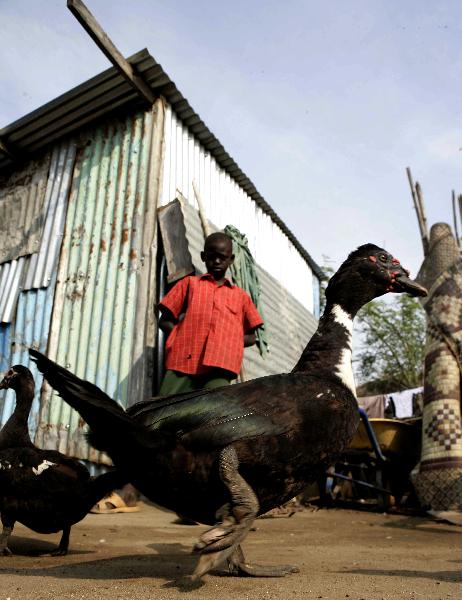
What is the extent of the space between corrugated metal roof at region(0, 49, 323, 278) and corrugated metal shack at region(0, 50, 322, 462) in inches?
0.6

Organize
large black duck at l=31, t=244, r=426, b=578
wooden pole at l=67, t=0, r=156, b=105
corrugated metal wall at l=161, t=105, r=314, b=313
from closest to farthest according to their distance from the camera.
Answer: large black duck at l=31, t=244, r=426, b=578 → wooden pole at l=67, t=0, r=156, b=105 → corrugated metal wall at l=161, t=105, r=314, b=313

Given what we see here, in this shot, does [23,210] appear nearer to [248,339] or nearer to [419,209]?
[248,339]

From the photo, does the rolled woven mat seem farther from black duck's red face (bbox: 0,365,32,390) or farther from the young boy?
black duck's red face (bbox: 0,365,32,390)

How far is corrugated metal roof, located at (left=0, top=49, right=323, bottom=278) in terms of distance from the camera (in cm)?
684

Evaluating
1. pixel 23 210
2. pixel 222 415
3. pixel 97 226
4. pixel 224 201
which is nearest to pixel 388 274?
pixel 222 415

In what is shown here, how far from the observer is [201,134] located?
7.91 metres

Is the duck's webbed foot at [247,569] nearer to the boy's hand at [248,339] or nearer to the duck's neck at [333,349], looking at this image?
the duck's neck at [333,349]

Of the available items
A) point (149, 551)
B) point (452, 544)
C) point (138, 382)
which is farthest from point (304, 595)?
point (138, 382)

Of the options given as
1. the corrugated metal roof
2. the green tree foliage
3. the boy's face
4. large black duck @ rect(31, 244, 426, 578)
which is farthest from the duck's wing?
the green tree foliage

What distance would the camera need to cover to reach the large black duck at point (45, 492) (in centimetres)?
A: 338

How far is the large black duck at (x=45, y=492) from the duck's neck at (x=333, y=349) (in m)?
1.38

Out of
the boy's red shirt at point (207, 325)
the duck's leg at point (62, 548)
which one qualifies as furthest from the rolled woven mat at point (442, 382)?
the duck's leg at point (62, 548)

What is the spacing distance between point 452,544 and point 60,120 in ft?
21.9

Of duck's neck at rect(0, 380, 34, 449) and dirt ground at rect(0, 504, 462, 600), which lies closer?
dirt ground at rect(0, 504, 462, 600)
